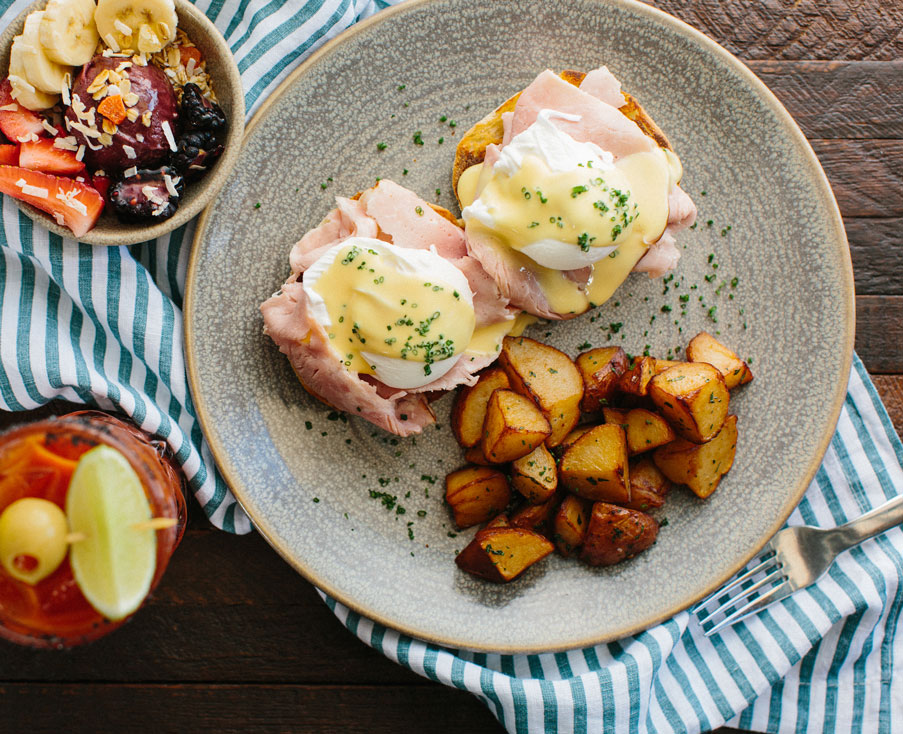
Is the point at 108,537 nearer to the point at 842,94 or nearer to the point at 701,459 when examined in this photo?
the point at 701,459

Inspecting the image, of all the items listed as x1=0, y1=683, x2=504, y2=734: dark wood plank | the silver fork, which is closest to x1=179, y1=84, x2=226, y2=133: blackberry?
x1=0, y1=683, x2=504, y2=734: dark wood plank

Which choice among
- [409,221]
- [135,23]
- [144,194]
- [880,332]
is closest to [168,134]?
[144,194]

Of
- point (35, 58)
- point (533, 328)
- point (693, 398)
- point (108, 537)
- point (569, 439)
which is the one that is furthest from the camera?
point (533, 328)

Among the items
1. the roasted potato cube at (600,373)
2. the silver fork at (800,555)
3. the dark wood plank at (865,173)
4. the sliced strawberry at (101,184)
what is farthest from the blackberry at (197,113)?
the silver fork at (800,555)

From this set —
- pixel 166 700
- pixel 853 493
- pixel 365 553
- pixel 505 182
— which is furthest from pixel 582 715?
pixel 505 182

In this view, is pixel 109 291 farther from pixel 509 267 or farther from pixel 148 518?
pixel 509 267

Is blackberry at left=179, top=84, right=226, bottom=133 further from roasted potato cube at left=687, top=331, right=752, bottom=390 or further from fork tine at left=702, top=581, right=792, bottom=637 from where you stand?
fork tine at left=702, top=581, right=792, bottom=637
